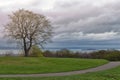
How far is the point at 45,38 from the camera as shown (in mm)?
57594

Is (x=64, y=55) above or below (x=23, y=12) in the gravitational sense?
below

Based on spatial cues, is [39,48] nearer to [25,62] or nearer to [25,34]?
[25,34]

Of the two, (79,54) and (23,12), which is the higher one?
(23,12)

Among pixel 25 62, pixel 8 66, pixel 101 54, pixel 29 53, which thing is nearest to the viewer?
pixel 8 66

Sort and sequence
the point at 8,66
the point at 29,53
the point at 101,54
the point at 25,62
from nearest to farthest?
1. the point at 8,66
2. the point at 25,62
3. the point at 101,54
4. the point at 29,53

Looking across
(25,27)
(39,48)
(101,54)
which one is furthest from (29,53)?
(101,54)

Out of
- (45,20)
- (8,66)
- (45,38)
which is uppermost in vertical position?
(45,20)

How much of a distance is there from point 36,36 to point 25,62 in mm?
20904

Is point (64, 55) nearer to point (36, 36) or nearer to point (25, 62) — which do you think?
point (36, 36)

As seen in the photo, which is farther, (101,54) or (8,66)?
A: (101,54)

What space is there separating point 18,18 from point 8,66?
82.5ft

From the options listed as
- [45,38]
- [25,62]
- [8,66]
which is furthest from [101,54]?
[8,66]

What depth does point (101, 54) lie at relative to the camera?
5481 centimetres

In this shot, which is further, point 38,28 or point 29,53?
point 29,53
